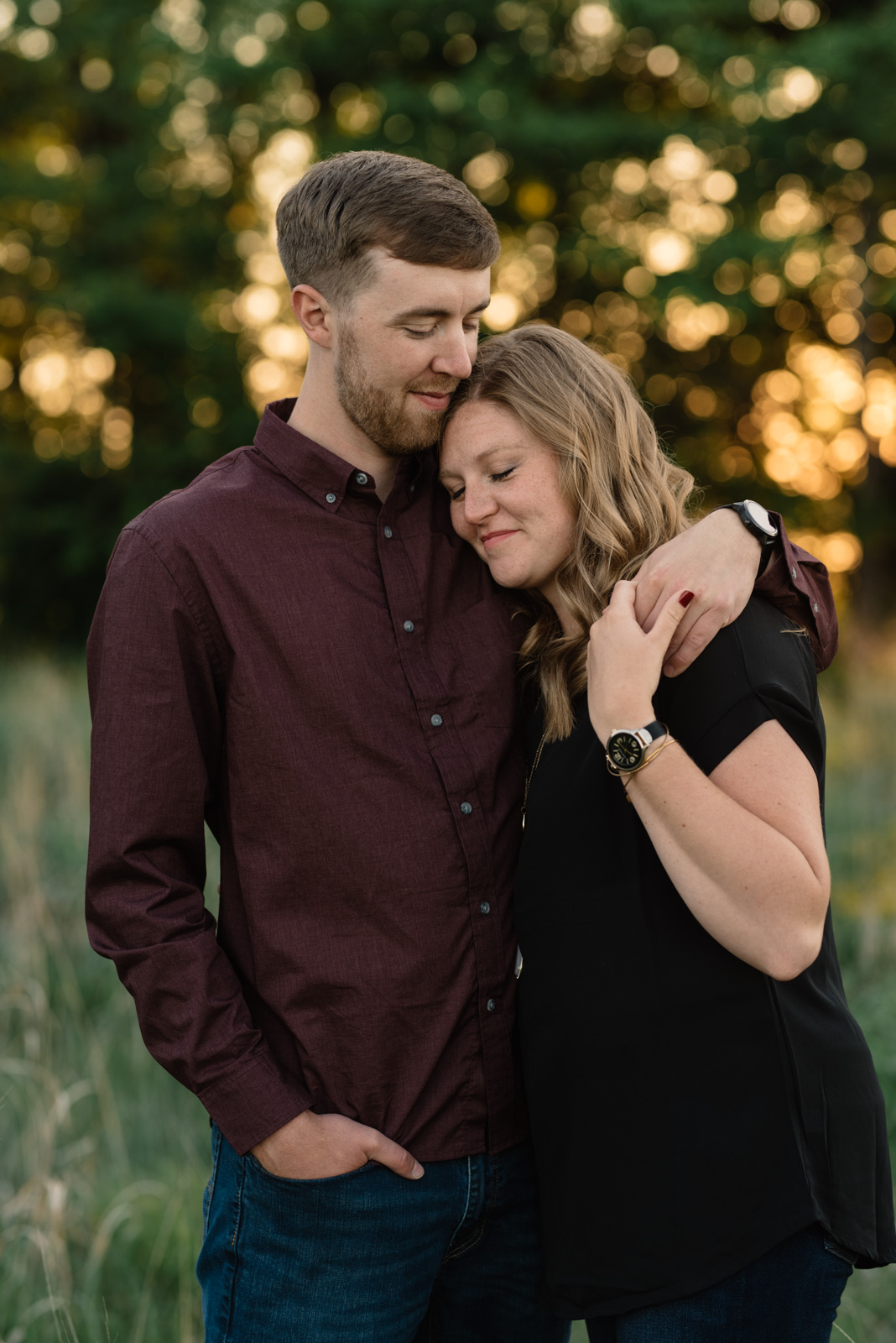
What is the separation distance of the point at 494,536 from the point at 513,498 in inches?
3.1

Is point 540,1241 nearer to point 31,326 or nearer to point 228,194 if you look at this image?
point 228,194

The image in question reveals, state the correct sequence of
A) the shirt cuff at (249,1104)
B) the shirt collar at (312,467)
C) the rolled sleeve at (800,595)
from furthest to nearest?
the shirt collar at (312,467) → the rolled sleeve at (800,595) → the shirt cuff at (249,1104)

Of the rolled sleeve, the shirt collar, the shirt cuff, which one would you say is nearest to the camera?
the shirt cuff

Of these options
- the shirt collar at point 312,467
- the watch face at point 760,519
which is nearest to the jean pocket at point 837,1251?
the watch face at point 760,519

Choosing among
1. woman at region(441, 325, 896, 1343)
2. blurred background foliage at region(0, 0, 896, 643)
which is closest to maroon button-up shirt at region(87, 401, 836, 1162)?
woman at region(441, 325, 896, 1343)

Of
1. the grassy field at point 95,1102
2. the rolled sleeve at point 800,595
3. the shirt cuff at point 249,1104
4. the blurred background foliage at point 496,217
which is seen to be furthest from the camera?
the blurred background foliage at point 496,217

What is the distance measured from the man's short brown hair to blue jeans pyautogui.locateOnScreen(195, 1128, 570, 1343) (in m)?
1.42

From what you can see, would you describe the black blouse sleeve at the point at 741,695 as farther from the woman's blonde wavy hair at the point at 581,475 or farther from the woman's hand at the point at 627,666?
the woman's blonde wavy hair at the point at 581,475

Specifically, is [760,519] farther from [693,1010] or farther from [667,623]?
[693,1010]

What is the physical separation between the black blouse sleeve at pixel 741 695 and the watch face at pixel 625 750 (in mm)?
112

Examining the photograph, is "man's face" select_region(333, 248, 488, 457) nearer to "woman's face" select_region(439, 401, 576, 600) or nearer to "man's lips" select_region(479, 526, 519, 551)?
"woman's face" select_region(439, 401, 576, 600)

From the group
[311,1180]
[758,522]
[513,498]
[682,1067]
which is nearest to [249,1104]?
[311,1180]

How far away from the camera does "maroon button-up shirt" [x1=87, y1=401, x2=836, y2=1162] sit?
1812mm

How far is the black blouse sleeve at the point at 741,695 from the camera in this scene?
1696 millimetres
